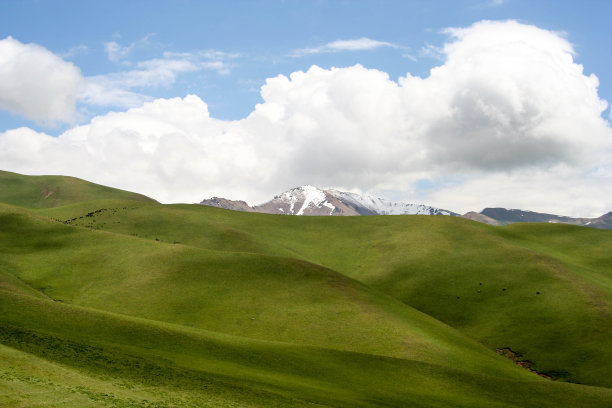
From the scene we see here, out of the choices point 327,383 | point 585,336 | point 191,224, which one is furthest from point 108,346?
A: point 191,224

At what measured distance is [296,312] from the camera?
77.6m

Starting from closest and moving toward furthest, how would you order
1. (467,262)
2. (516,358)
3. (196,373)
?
(196,373)
(516,358)
(467,262)

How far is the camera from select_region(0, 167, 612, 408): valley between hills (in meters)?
43.1

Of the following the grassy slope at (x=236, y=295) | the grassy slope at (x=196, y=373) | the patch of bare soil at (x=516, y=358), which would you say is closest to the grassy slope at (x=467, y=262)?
the patch of bare soil at (x=516, y=358)

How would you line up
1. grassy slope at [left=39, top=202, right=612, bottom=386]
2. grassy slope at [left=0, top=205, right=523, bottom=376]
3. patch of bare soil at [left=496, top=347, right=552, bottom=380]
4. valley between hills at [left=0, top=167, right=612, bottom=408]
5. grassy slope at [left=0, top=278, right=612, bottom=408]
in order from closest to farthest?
grassy slope at [left=0, top=278, right=612, bottom=408]
valley between hills at [left=0, top=167, right=612, bottom=408]
grassy slope at [left=0, top=205, right=523, bottom=376]
patch of bare soil at [left=496, top=347, right=552, bottom=380]
grassy slope at [left=39, top=202, right=612, bottom=386]

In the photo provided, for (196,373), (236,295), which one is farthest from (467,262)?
(196,373)

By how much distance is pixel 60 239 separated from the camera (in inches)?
4294

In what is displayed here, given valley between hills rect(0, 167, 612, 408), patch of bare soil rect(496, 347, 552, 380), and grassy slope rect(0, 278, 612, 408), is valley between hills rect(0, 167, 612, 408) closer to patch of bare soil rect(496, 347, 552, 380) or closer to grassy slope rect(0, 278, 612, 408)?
grassy slope rect(0, 278, 612, 408)

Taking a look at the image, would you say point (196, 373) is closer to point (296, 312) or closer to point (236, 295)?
point (296, 312)

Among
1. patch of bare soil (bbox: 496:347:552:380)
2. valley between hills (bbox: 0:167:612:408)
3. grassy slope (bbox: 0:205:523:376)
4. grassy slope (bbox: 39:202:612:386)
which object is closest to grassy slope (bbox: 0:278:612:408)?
valley between hills (bbox: 0:167:612:408)

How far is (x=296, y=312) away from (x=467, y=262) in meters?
55.4

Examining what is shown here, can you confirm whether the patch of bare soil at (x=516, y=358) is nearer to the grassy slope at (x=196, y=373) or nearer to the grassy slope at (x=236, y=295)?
the grassy slope at (x=236, y=295)

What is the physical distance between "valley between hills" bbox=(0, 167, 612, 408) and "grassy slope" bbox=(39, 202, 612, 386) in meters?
0.42

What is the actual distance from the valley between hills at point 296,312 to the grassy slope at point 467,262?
1.38 feet
